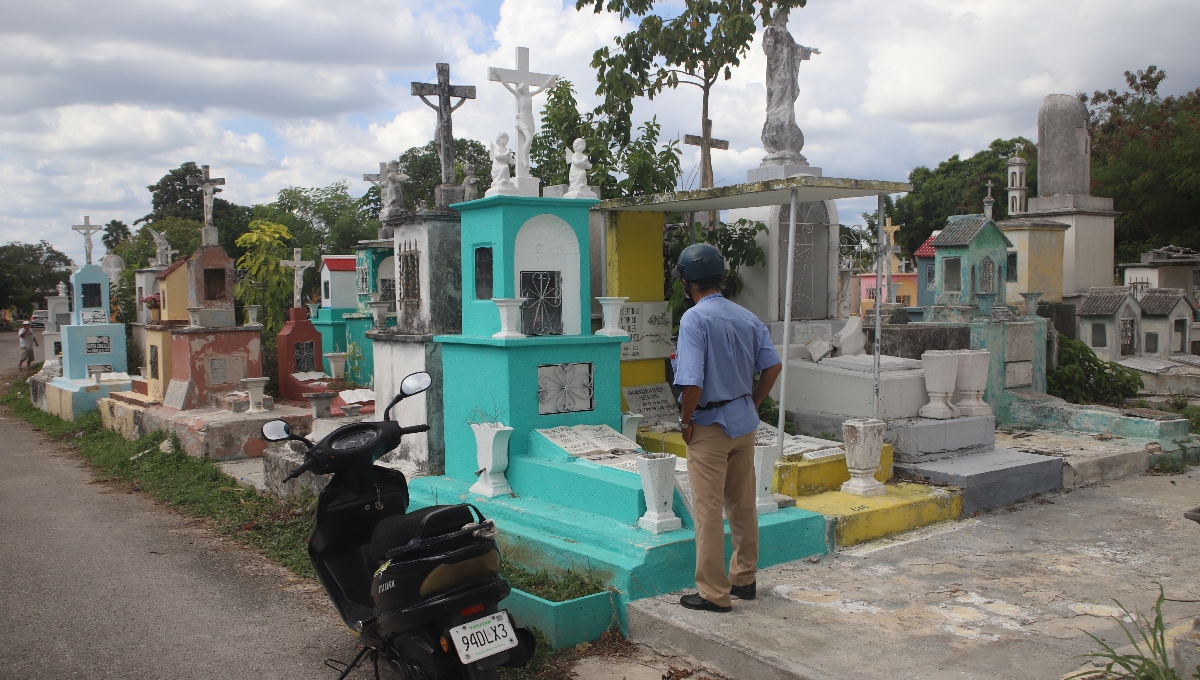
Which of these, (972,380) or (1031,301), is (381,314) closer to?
(972,380)

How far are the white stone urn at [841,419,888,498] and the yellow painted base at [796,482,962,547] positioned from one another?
7cm

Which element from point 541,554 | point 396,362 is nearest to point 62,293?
point 396,362

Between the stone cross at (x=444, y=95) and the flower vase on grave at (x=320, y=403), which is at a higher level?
the stone cross at (x=444, y=95)

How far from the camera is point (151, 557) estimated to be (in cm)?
659

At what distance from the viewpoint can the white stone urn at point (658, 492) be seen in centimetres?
517

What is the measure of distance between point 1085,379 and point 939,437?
17.3 feet

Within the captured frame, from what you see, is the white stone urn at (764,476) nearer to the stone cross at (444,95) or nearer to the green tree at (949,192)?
the stone cross at (444,95)

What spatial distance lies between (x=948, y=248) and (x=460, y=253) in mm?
7313

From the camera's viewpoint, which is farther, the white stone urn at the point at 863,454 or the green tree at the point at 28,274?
the green tree at the point at 28,274

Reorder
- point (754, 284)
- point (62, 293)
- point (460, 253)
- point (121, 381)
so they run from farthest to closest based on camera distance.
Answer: point (62, 293), point (121, 381), point (754, 284), point (460, 253)

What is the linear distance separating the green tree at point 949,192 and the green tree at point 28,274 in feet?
138

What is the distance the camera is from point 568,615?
4574mm

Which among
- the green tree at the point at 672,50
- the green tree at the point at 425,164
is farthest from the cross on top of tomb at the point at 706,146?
the green tree at the point at 425,164

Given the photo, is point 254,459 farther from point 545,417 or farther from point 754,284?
point 754,284
